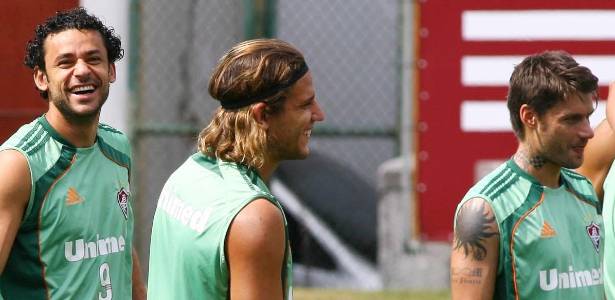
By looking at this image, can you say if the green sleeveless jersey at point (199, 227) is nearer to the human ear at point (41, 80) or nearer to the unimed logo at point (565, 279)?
the unimed logo at point (565, 279)

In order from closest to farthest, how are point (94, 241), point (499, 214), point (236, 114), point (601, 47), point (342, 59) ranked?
point (236, 114) < point (499, 214) < point (94, 241) < point (601, 47) < point (342, 59)

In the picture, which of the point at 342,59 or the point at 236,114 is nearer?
the point at 236,114

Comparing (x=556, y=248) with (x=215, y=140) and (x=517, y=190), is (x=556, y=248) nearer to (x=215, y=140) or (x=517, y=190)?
(x=517, y=190)

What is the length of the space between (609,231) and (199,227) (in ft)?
7.39

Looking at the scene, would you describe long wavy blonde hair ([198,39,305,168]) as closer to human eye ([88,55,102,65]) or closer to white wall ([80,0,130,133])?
human eye ([88,55,102,65])

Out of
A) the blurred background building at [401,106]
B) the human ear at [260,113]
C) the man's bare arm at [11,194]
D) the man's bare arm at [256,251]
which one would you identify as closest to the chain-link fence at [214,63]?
the blurred background building at [401,106]

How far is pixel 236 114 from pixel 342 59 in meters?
7.40

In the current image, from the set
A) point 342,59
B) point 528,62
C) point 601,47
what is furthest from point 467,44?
point 528,62

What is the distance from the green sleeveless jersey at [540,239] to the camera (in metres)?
4.38

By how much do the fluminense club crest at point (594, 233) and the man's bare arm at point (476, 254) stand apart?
15.0 inches

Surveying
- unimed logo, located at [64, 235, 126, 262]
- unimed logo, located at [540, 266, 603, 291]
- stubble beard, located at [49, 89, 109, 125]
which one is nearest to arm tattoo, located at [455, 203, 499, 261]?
unimed logo, located at [540, 266, 603, 291]

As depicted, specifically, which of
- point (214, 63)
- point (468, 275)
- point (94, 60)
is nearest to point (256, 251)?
point (468, 275)

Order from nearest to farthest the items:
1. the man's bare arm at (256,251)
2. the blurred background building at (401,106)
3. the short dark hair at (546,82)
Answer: the man's bare arm at (256,251), the short dark hair at (546,82), the blurred background building at (401,106)

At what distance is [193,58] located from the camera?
1013 cm
